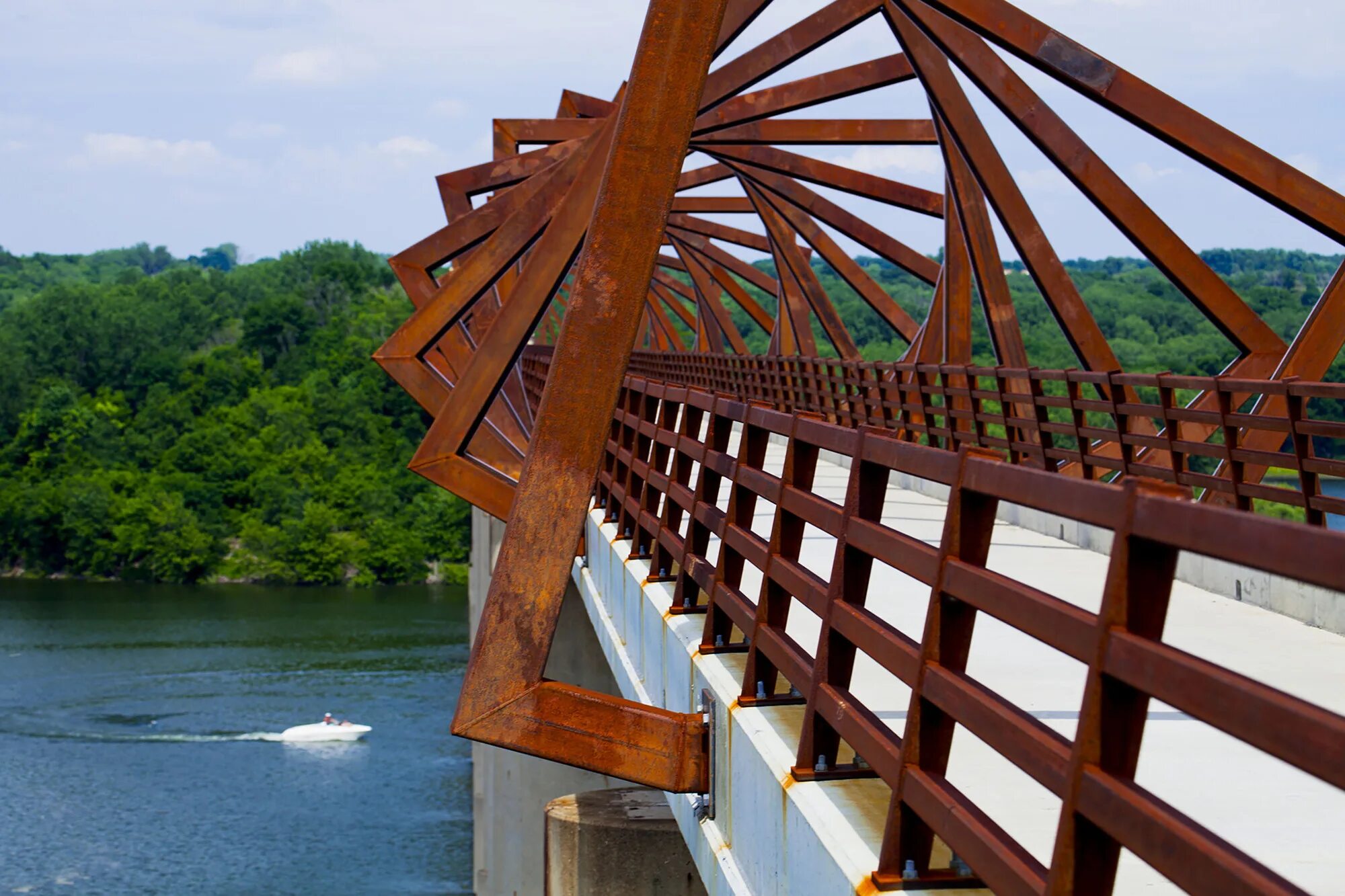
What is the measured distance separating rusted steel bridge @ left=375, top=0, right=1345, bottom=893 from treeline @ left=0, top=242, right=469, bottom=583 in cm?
8603

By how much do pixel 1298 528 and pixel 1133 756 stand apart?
1.95 ft

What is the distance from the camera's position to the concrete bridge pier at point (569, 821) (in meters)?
9.02

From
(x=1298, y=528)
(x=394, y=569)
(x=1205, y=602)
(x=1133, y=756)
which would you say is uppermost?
(x=1298, y=528)

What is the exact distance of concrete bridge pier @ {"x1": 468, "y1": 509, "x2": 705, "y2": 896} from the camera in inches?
355

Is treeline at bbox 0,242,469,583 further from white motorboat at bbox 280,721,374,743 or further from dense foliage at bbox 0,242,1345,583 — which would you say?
white motorboat at bbox 280,721,374,743

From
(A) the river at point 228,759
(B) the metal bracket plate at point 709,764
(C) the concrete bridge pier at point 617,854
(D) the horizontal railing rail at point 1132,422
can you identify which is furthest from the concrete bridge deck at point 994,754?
(A) the river at point 228,759

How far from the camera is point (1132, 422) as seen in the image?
15516mm

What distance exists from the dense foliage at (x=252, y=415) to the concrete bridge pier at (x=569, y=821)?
45769 mm

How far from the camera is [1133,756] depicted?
246 cm

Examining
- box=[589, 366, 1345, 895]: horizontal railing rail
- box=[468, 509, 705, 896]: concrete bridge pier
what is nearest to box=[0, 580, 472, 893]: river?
box=[468, 509, 705, 896]: concrete bridge pier

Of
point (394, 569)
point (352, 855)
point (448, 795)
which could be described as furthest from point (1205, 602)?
point (394, 569)

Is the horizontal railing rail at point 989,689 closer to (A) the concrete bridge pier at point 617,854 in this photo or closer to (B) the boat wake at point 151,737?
(A) the concrete bridge pier at point 617,854

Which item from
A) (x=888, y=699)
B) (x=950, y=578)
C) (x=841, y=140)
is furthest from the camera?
(x=841, y=140)

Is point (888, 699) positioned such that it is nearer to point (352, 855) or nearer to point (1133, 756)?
point (1133, 756)
